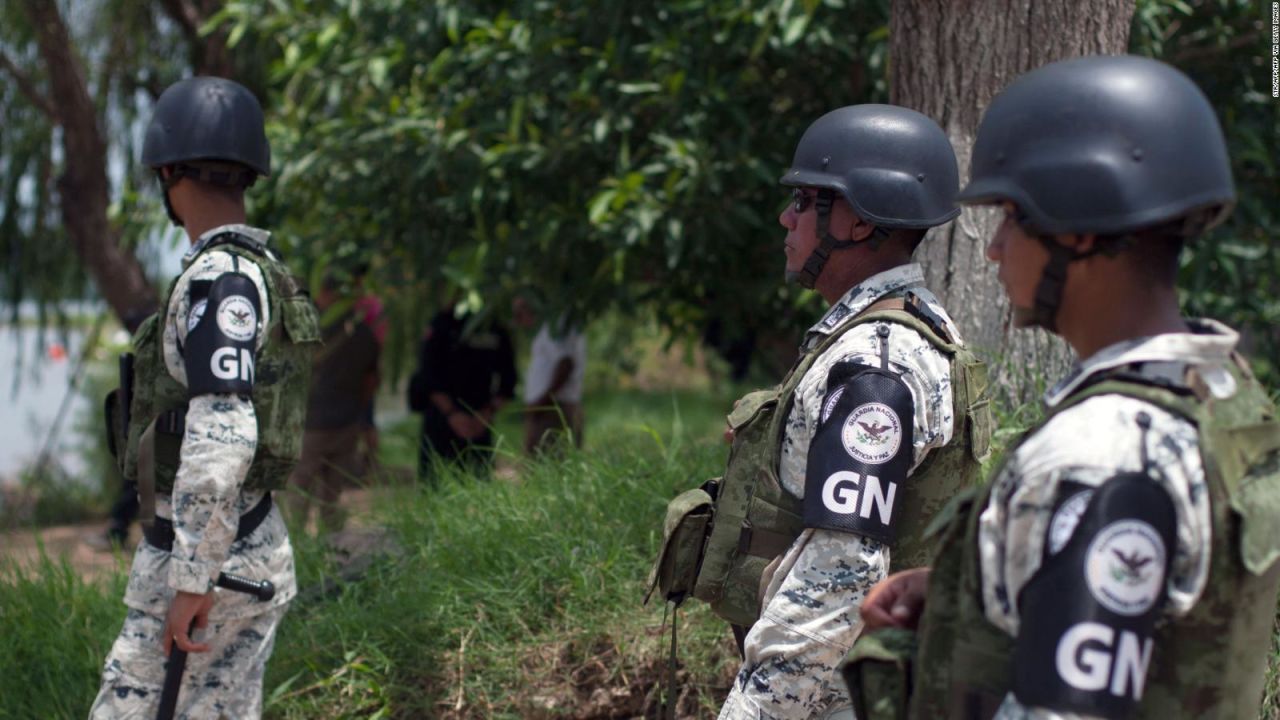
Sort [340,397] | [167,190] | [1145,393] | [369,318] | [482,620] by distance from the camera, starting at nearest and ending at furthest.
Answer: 1. [1145,393]
2. [167,190]
3. [482,620]
4. [340,397]
5. [369,318]

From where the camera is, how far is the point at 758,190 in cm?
508

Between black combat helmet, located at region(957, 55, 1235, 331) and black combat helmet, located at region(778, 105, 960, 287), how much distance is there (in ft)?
2.41

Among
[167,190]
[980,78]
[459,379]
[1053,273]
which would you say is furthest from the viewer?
[459,379]

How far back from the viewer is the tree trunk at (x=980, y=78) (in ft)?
11.9

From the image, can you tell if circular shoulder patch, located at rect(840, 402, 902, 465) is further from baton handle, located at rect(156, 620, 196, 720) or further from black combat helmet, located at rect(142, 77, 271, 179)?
black combat helmet, located at rect(142, 77, 271, 179)

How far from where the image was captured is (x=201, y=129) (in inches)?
124

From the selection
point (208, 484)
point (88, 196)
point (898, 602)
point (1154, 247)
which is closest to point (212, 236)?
point (208, 484)

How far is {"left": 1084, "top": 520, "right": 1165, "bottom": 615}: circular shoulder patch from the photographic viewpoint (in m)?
1.38

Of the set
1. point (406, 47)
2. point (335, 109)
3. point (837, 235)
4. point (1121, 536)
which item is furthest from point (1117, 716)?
point (335, 109)

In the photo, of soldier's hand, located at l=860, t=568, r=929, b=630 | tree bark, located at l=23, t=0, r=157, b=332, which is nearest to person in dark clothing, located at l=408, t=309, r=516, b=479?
tree bark, located at l=23, t=0, r=157, b=332

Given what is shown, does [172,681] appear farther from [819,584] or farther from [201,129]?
[819,584]

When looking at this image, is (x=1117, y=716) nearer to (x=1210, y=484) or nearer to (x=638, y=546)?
(x=1210, y=484)

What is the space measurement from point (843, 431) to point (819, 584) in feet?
0.86

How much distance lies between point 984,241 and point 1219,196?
86.8 inches
